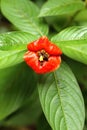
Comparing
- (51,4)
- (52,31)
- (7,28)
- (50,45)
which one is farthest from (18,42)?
(7,28)

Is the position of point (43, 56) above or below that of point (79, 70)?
above

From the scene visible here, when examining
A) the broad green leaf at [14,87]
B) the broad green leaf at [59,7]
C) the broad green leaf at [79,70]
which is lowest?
the broad green leaf at [79,70]

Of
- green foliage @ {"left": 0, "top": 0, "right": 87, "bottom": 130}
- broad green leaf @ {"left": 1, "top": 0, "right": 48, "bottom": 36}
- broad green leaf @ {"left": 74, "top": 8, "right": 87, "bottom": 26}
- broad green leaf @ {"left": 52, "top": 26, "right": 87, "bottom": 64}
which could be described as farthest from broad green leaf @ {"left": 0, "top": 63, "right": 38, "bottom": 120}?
broad green leaf @ {"left": 74, "top": 8, "right": 87, "bottom": 26}

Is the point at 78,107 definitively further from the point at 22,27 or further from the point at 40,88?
the point at 22,27

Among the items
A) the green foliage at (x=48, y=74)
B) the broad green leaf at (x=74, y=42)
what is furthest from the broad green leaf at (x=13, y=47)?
the broad green leaf at (x=74, y=42)

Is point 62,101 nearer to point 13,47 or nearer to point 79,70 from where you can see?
point 13,47

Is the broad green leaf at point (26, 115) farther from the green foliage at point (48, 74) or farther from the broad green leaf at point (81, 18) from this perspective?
the broad green leaf at point (81, 18)

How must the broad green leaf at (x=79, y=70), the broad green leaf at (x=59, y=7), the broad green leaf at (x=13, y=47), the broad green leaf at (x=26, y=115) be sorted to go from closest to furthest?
the broad green leaf at (x=13, y=47) < the broad green leaf at (x=59, y=7) < the broad green leaf at (x=79, y=70) < the broad green leaf at (x=26, y=115)

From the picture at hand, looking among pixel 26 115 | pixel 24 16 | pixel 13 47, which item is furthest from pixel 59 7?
pixel 26 115
